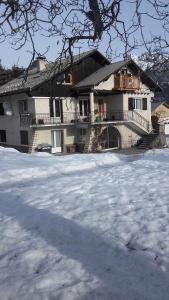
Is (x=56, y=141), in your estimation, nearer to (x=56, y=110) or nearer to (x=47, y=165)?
(x=56, y=110)

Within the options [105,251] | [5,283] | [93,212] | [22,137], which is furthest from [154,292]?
[22,137]

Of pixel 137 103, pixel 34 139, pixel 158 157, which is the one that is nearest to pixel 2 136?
pixel 34 139

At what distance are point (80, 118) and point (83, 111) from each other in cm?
100

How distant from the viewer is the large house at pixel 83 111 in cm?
2956

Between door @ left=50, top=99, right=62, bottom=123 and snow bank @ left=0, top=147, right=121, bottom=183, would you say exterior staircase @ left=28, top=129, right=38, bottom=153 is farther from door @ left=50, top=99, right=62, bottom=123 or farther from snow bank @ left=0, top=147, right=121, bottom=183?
snow bank @ left=0, top=147, right=121, bottom=183

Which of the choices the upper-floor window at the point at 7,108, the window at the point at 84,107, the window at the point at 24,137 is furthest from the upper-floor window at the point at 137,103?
the upper-floor window at the point at 7,108

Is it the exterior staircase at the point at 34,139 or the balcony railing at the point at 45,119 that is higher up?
the balcony railing at the point at 45,119

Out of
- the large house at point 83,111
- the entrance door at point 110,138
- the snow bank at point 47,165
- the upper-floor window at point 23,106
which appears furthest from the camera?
the entrance door at point 110,138

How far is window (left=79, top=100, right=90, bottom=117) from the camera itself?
32.5m

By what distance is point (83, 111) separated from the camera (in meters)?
32.6

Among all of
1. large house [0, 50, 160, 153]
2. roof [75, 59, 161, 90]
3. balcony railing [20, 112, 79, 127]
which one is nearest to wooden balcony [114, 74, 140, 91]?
large house [0, 50, 160, 153]

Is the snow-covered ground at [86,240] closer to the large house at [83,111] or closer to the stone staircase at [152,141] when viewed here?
the large house at [83,111]

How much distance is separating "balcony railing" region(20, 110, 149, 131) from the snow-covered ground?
1951 centimetres

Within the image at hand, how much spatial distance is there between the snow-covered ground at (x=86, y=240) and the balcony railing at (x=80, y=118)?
1951cm
